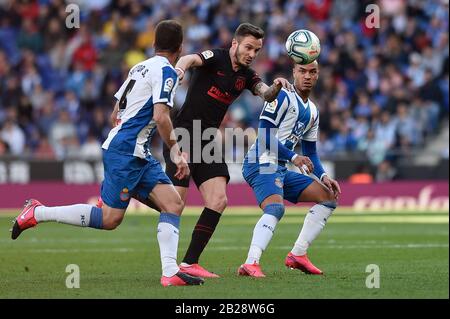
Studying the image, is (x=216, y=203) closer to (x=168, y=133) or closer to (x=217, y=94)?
(x=217, y=94)

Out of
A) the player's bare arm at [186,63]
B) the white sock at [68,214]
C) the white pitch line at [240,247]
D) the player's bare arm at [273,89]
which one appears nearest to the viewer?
the white sock at [68,214]

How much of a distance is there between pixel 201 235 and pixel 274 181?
0.94 m

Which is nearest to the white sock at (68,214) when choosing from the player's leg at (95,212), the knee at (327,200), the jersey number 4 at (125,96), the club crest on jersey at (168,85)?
the player's leg at (95,212)

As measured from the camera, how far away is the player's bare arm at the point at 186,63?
390 inches

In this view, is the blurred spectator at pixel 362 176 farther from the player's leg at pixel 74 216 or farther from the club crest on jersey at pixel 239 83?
the player's leg at pixel 74 216

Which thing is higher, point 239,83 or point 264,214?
point 239,83

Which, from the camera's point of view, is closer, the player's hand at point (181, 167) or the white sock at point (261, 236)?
the player's hand at point (181, 167)

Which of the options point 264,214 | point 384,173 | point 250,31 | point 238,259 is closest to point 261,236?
point 264,214

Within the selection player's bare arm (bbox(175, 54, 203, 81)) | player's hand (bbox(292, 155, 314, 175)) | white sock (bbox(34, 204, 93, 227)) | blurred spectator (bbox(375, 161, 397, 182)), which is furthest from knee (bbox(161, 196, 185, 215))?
blurred spectator (bbox(375, 161, 397, 182))

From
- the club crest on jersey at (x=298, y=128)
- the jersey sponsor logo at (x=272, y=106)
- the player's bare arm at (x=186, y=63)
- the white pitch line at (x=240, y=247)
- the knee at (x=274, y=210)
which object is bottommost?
the white pitch line at (x=240, y=247)

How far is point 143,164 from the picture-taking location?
371 inches

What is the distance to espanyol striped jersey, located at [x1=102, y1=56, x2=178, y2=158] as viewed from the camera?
30.2 feet

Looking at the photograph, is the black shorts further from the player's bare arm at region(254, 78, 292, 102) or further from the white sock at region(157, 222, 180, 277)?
the white sock at region(157, 222, 180, 277)

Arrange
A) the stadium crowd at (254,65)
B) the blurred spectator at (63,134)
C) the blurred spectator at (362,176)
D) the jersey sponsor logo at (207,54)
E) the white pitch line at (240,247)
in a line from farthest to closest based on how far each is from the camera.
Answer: the stadium crowd at (254,65), the blurred spectator at (63,134), the blurred spectator at (362,176), the white pitch line at (240,247), the jersey sponsor logo at (207,54)
